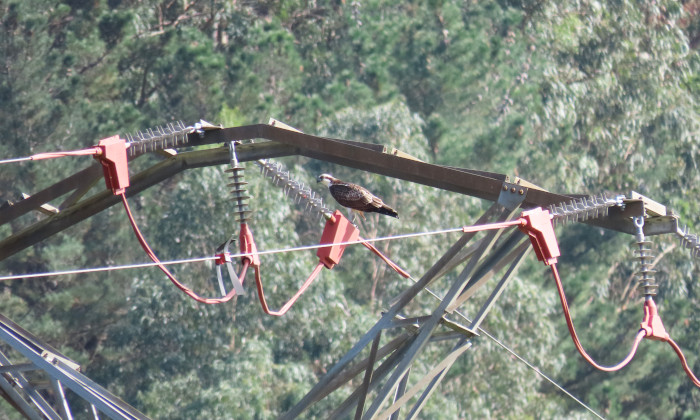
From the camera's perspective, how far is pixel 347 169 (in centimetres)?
2105

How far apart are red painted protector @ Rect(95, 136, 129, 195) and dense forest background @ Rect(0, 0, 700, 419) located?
32.5ft

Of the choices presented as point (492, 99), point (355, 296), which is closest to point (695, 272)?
point (492, 99)

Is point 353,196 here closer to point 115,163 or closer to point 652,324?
point 115,163

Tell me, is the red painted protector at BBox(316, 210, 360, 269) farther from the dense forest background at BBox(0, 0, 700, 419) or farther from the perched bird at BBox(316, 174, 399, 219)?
the dense forest background at BBox(0, 0, 700, 419)

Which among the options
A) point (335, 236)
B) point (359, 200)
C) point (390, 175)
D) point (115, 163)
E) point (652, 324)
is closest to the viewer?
point (652, 324)

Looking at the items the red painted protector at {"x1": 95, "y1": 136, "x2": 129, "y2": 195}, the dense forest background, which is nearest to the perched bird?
the red painted protector at {"x1": 95, "y1": 136, "x2": 129, "y2": 195}

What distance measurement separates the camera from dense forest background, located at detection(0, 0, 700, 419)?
17.8 meters

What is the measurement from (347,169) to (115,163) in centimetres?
1505

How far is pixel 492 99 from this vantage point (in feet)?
81.9

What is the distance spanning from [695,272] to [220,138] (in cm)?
1857

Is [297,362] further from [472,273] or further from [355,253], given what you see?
[472,273]

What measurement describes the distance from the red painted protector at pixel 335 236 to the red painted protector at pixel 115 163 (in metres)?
1.01

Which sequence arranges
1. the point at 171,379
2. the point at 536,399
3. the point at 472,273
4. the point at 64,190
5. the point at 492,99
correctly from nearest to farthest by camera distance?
the point at 472,273
the point at 64,190
the point at 171,379
the point at 536,399
the point at 492,99

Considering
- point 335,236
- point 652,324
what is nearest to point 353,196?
point 335,236
